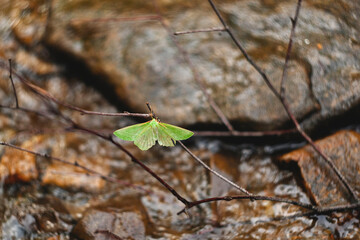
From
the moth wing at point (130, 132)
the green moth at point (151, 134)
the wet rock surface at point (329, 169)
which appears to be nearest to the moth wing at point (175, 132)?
the green moth at point (151, 134)

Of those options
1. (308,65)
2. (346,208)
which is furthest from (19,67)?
(346,208)

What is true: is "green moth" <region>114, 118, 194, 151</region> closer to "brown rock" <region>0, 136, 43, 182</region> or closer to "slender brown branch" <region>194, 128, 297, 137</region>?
"slender brown branch" <region>194, 128, 297, 137</region>

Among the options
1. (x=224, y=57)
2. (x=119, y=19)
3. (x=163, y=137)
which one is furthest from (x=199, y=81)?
(x=163, y=137)

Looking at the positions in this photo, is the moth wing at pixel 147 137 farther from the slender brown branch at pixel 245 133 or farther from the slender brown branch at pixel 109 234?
the slender brown branch at pixel 245 133

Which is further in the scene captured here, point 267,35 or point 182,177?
point 267,35

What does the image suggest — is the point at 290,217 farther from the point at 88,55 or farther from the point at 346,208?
the point at 88,55

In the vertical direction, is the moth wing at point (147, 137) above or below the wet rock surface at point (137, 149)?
above

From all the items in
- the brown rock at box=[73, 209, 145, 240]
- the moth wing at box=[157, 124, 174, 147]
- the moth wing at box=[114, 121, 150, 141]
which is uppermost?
the moth wing at box=[114, 121, 150, 141]

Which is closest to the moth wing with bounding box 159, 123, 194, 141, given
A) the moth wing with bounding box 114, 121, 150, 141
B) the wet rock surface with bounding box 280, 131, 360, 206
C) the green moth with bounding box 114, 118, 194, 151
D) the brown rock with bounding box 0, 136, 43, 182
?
the green moth with bounding box 114, 118, 194, 151

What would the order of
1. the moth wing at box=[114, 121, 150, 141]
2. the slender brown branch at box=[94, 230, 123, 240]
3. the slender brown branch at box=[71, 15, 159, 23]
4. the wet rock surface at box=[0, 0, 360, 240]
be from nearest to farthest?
the moth wing at box=[114, 121, 150, 141], the slender brown branch at box=[94, 230, 123, 240], the wet rock surface at box=[0, 0, 360, 240], the slender brown branch at box=[71, 15, 159, 23]
